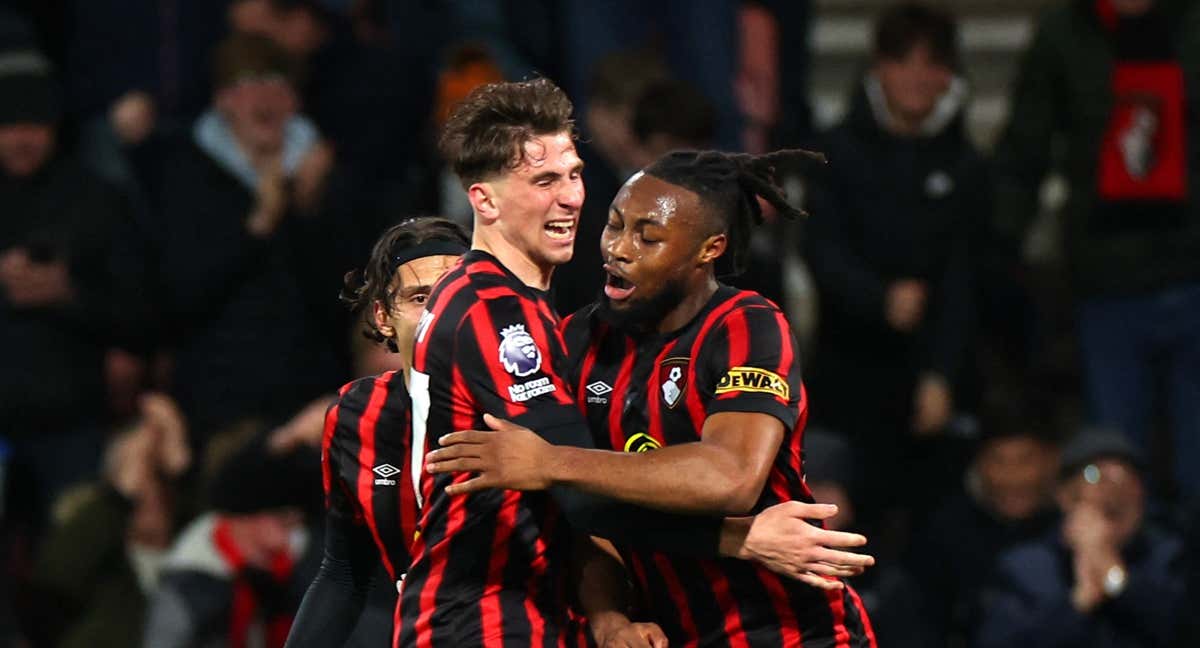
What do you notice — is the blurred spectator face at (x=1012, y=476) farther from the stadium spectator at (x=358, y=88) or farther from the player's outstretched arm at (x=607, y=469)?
the player's outstretched arm at (x=607, y=469)

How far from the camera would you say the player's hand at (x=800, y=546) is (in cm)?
465

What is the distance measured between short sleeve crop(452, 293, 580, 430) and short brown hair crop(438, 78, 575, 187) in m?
0.33

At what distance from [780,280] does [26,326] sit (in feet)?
8.97

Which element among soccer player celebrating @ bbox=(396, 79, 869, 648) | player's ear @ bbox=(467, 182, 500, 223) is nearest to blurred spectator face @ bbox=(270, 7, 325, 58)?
soccer player celebrating @ bbox=(396, 79, 869, 648)

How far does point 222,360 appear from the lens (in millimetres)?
8242

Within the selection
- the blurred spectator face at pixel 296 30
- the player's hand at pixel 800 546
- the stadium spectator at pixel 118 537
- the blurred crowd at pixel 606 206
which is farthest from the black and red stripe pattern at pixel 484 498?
the blurred spectator face at pixel 296 30

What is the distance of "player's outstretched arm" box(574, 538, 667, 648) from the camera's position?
188 inches

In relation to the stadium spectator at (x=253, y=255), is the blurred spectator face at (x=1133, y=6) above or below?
above

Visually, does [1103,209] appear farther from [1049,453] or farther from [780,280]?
[780,280]

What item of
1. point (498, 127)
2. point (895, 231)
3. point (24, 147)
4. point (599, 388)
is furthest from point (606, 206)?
point (498, 127)

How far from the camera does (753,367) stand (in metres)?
4.68

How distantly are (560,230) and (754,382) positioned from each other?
539 millimetres

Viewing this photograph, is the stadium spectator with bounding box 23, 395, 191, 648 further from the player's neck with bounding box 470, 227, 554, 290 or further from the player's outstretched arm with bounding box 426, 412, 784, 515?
the player's outstretched arm with bounding box 426, 412, 784, 515

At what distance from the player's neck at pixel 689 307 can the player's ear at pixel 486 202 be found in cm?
43
